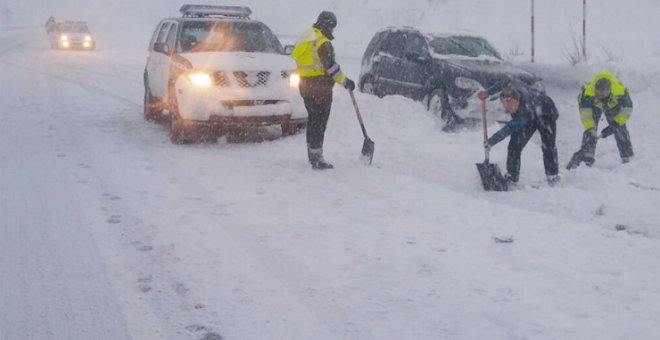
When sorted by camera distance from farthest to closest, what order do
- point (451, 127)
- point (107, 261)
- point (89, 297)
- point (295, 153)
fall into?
point (451, 127) < point (295, 153) < point (107, 261) < point (89, 297)

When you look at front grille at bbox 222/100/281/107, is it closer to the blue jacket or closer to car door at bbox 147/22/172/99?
car door at bbox 147/22/172/99

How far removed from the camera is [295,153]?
28.2 ft

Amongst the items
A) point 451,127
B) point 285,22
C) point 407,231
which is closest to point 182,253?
point 407,231

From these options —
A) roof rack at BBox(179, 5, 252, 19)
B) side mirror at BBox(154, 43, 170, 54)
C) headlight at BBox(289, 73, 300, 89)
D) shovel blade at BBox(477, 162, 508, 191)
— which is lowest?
shovel blade at BBox(477, 162, 508, 191)

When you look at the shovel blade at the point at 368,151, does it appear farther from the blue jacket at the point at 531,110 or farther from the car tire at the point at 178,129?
the car tire at the point at 178,129

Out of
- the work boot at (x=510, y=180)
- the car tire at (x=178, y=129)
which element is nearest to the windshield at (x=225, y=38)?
the car tire at (x=178, y=129)

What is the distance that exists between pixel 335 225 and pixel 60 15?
88.3 metres

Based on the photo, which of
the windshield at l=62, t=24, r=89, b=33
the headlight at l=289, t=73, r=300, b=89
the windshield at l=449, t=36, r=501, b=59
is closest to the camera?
the headlight at l=289, t=73, r=300, b=89

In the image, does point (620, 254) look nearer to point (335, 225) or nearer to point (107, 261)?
point (335, 225)

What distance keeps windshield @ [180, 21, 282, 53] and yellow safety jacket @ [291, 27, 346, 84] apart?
97.7 inches

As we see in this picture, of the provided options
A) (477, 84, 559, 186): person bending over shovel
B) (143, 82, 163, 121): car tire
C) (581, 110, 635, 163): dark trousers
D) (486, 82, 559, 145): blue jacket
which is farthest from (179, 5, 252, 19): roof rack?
(581, 110, 635, 163): dark trousers

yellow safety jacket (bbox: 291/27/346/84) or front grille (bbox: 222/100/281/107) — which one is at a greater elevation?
yellow safety jacket (bbox: 291/27/346/84)

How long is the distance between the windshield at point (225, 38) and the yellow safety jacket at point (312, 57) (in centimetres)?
248

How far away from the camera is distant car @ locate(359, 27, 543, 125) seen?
10.3 m
